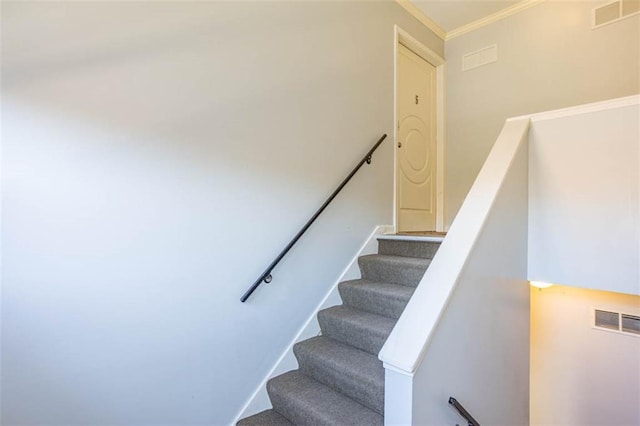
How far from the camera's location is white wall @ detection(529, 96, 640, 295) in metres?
1.78

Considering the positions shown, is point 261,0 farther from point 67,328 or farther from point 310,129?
point 67,328

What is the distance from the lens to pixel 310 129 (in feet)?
7.50

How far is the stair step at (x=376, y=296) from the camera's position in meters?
2.11

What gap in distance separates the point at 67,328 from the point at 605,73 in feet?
14.1

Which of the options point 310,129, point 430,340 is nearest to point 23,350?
point 430,340

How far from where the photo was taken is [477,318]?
62.7 inches

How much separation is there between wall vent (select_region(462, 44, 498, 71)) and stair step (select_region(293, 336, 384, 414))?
3.34m

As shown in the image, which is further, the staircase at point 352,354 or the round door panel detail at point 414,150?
the round door panel detail at point 414,150

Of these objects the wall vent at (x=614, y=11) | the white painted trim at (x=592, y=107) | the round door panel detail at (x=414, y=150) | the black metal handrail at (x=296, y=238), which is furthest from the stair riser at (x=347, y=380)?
the wall vent at (x=614, y=11)

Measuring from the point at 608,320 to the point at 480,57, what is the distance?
2.89 meters

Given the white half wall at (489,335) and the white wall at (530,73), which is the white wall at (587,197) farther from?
the white wall at (530,73)

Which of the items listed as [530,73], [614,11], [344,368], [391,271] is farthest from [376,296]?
[614,11]

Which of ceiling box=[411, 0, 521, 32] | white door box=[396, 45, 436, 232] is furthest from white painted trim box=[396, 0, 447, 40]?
white door box=[396, 45, 436, 232]

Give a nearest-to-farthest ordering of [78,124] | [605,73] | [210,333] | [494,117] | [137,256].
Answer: [78,124] < [137,256] < [210,333] < [605,73] < [494,117]
